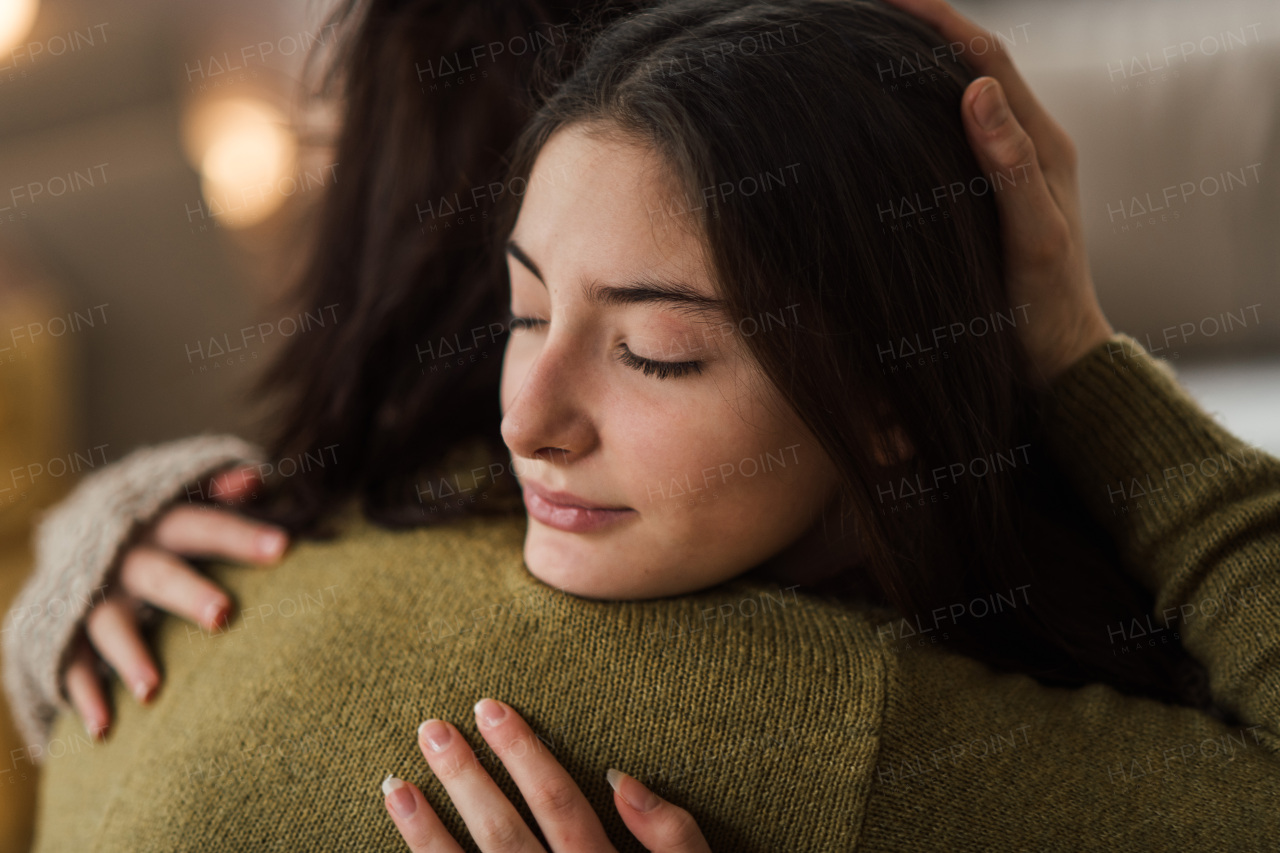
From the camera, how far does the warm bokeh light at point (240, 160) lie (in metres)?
1.91

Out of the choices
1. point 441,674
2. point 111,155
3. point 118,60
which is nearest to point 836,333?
point 441,674

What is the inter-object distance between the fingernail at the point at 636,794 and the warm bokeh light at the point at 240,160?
63.2 inches

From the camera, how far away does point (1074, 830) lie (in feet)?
2.41

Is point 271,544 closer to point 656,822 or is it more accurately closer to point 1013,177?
point 656,822

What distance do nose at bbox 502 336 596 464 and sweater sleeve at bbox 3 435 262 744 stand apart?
2.03 feet

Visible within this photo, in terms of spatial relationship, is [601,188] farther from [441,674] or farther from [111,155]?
[111,155]

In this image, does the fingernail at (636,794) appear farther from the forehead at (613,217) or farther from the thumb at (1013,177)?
the thumb at (1013,177)

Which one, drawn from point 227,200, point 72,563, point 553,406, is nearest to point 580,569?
point 553,406

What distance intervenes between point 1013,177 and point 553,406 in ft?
1.61

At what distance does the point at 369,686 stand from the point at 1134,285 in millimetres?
1453

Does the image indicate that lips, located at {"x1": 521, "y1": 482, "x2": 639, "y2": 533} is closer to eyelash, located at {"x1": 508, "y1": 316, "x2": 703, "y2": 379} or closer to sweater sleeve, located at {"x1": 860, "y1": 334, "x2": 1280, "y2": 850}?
eyelash, located at {"x1": 508, "y1": 316, "x2": 703, "y2": 379}

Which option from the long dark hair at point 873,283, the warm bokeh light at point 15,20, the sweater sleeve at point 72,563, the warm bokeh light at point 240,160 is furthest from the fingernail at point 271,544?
the warm bokeh light at point 15,20

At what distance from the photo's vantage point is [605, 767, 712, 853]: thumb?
699 millimetres

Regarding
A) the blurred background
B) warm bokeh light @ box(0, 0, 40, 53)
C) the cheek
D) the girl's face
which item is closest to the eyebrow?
the girl's face
